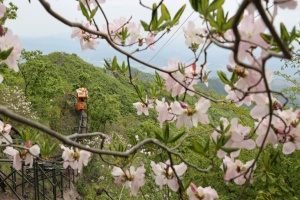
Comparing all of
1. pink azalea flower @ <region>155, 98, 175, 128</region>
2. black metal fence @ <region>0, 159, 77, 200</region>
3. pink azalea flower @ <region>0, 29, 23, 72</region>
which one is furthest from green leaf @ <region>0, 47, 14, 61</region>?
black metal fence @ <region>0, 159, 77, 200</region>

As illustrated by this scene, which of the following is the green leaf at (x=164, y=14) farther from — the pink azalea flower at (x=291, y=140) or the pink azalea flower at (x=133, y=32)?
the pink azalea flower at (x=291, y=140)

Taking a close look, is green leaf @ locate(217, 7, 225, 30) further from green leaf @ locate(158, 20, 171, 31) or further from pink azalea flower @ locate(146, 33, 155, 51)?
pink azalea flower @ locate(146, 33, 155, 51)

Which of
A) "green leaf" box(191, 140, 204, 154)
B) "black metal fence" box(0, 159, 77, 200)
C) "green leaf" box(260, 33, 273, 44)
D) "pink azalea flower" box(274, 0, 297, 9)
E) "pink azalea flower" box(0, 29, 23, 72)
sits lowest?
"black metal fence" box(0, 159, 77, 200)

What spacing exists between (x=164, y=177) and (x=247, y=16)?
570mm

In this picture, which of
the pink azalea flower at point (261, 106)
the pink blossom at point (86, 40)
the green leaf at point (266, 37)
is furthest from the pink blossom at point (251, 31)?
the pink blossom at point (86, 40)

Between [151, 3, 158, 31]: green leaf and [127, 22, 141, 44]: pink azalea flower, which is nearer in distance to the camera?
[151, 3, 158, 31]: green leaf

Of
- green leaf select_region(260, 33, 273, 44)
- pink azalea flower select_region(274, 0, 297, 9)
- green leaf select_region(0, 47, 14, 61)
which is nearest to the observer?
pink azalea flower select_region(274, 0, 297, 9)

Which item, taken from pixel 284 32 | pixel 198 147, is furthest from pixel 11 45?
pixel 284 32

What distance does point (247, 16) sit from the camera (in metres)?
0.73

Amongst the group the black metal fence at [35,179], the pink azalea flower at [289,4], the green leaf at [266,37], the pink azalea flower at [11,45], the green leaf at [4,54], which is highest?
the pink azalea flower at [289,4]

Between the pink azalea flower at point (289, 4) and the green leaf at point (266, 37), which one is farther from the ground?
the pink azalea flower at point (289, 4)

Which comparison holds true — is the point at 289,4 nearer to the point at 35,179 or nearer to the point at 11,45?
the point at 11,45

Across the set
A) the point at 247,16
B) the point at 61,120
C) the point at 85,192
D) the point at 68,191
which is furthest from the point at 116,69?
the point at 61,120

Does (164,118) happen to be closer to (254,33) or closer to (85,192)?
(254,33)
